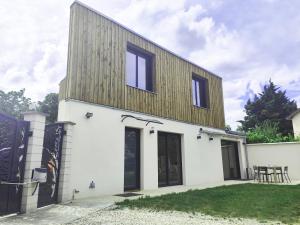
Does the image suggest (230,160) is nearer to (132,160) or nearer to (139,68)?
(132,160)

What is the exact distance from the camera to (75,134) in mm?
6930

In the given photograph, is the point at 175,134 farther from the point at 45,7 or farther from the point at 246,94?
the point at 246,94

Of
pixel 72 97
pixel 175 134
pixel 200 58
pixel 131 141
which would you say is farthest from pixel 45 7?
pixel 200 58

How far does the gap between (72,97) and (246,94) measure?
116 feet

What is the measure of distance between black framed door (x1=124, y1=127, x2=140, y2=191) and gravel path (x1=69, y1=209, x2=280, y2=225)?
11.4 ft

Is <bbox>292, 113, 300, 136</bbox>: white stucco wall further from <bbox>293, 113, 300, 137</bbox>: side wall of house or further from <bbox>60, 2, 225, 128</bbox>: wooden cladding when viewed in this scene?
<bbox>60, 2, 225, 128</bbox>: wooden cladding

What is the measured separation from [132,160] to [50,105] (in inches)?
783

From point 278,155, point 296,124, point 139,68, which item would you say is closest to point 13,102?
point 139,68

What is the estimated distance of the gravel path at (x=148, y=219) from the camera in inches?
163

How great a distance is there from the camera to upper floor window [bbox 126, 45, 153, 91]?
31.2ft

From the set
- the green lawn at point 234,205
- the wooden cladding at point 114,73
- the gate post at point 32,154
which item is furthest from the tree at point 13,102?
the green lawn at point 234,205

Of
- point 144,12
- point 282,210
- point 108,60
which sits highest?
point 144,12

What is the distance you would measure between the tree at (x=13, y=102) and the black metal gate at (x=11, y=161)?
29575mm

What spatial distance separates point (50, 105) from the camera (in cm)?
2583
